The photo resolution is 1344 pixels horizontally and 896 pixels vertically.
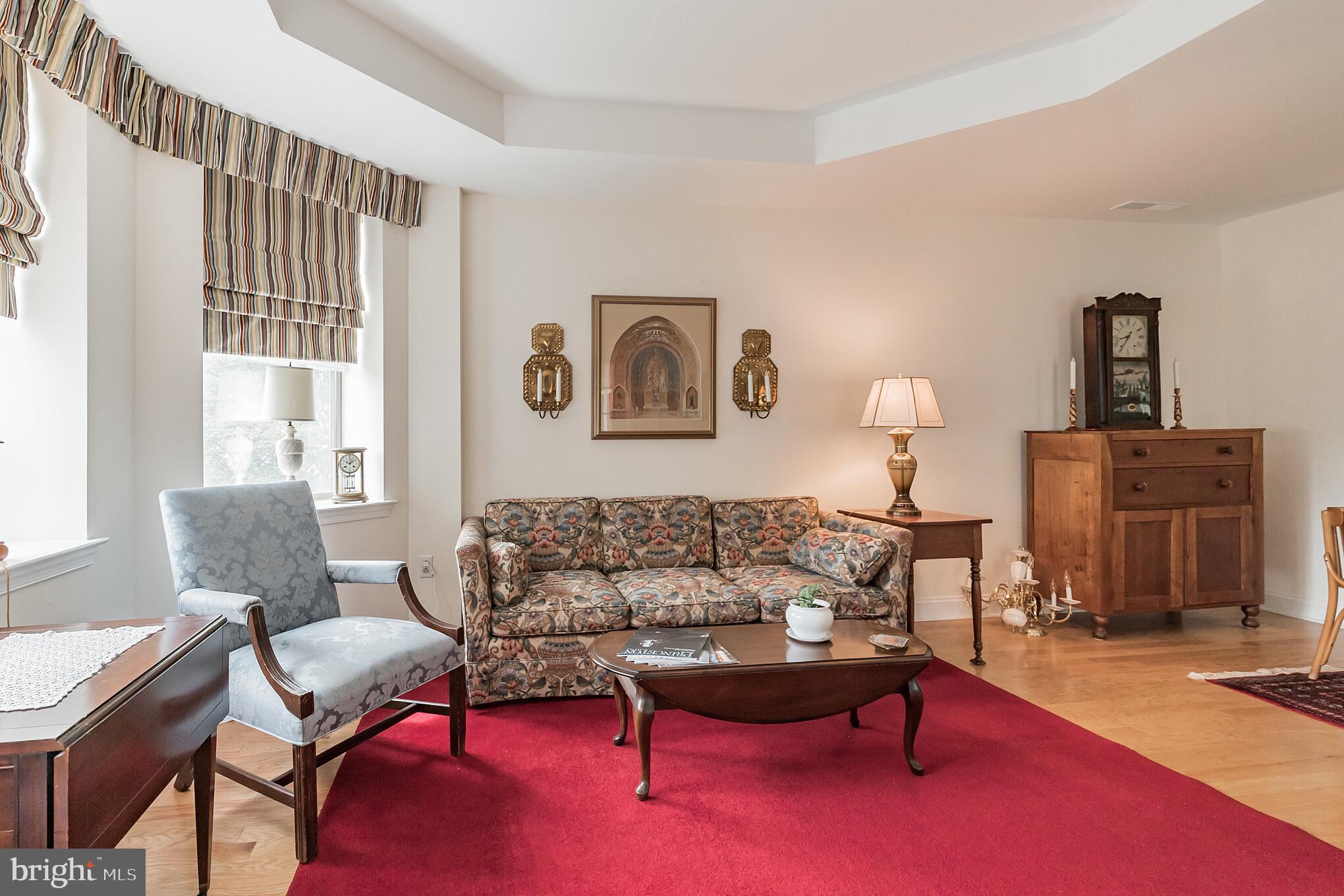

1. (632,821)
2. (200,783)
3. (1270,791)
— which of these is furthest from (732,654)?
(1270,791)

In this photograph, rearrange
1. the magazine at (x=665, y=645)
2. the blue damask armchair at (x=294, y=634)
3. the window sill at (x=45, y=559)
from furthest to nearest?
the magazine at (x=665, y=645), the window sill at (x=45, y=559), the blue damask armchair at (x=294, y=634)

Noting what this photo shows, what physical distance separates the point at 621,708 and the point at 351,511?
174cm

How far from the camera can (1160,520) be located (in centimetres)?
407

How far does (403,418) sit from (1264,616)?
16.5 feet

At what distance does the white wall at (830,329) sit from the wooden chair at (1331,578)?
1558mm

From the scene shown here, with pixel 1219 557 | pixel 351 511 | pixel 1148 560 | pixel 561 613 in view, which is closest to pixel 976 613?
pixel 1148 560

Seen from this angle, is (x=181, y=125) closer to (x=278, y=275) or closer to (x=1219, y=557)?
(x=278, y=275)

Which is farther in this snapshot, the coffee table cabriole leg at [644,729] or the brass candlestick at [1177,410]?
the brass candlestick at [1177,410]

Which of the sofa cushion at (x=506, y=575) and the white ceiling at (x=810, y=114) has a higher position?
the white ceiling at (x=810, y=114)

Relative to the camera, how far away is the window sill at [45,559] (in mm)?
2111

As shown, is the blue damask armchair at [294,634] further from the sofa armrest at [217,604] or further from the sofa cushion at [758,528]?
the sofa cushion at [758,528]

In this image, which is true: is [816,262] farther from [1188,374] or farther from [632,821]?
[632,821]

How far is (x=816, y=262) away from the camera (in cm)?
438

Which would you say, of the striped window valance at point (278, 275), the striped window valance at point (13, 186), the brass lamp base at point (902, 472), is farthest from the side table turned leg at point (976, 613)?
the striped window valance at point (13, 186)
